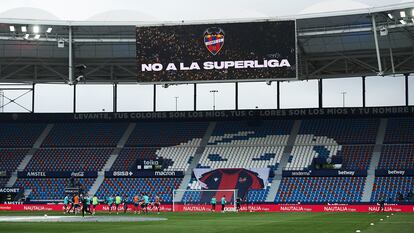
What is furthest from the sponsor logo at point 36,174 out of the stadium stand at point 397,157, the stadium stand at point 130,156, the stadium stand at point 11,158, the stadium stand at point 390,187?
the stadium stand at point 397,157

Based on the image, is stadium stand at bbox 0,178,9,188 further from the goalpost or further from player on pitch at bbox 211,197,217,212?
player on pitch at bbox 211,197,217,212

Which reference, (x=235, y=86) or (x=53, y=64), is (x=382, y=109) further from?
(x=53, y=64)

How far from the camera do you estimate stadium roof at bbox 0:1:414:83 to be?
5622 centimetres

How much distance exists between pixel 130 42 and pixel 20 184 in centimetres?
1926

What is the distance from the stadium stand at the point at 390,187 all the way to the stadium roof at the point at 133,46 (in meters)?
9.44

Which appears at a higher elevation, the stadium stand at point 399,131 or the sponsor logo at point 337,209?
the stadium stand at point 399,131

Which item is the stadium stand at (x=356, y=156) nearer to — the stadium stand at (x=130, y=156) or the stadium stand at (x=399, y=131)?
the stadium stand at (x=399, y=131)

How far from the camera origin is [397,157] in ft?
223

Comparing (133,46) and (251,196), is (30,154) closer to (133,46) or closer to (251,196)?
(133,46)

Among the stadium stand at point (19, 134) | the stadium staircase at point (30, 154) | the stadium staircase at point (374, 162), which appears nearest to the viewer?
the stadium staircase at point (374, 162)

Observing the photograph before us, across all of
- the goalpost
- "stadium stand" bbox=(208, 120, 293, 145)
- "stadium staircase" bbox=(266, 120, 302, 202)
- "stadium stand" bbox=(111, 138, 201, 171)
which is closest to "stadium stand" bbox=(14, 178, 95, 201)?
"stadium stand" bbox=(111, 138, 201, 171)

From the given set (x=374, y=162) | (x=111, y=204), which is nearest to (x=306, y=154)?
(x=374, y=162)

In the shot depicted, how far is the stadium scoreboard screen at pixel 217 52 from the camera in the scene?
56688 millimetres

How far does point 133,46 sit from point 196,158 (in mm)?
13873
